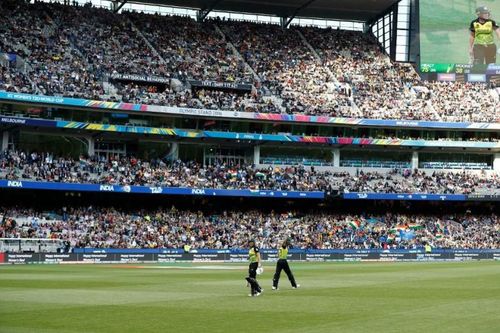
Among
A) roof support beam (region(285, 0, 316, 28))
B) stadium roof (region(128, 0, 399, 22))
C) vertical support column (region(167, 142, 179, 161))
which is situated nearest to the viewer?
vertical support column (region(167, 142, 179, 161))

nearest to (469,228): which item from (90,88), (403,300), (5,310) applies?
(90,88)

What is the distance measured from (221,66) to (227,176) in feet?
45.5

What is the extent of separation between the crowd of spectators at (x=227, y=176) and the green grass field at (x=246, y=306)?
37.2 meters

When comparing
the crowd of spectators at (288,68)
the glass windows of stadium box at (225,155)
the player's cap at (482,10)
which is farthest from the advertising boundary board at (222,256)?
the player's cap at (482,10)

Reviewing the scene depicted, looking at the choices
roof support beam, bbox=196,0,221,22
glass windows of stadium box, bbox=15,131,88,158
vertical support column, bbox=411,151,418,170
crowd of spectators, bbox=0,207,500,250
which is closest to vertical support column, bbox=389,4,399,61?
vertical support column, bbox=411,151,418,170

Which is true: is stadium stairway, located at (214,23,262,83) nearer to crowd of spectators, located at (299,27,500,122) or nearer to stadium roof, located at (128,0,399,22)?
stadium roof, located at (128,0,399,22)

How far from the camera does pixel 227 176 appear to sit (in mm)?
80375

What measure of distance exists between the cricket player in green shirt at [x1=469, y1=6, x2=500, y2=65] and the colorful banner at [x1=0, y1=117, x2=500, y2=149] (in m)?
11.2

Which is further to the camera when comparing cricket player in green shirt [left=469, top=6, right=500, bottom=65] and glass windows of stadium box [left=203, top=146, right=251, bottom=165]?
cricket player in green shirt [left=469, top=6, right=500, bottom=65]

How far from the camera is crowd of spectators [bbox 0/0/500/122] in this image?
78062mm

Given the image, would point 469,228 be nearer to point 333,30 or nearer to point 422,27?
point 422,27

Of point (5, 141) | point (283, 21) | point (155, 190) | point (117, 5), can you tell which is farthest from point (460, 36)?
point (5, 141)

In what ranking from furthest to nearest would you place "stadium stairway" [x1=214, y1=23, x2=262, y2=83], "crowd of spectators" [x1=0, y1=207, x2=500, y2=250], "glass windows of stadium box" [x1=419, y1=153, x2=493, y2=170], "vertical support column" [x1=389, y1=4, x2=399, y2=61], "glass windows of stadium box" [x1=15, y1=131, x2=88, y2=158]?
"vertical support column" [x1=389, y1=4, x2=399, y2=61] < "glass windows of stadium box" [x1=419, y1=153, x2=493, y2=170] < "stadium stairway" [x1=214, y1=23, x2=262, y2=83] < "glass windows of stadium box" [x1=15, y1=131, x2=88, y2=158] < "crowd of spectators" [x1=0, y1=207, x2=500, y2=250]

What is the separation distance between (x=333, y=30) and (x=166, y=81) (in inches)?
1076
